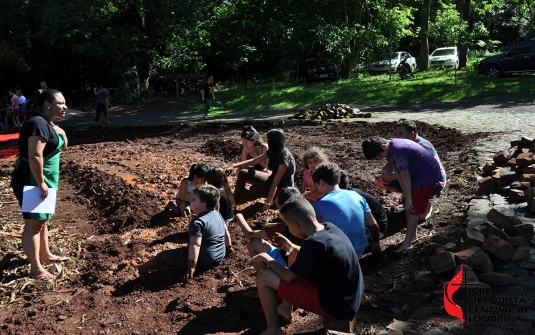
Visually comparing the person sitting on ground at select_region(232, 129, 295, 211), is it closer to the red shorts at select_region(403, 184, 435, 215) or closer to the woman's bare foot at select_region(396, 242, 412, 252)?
the red shorts at select_region(403, 184, 435, 215)

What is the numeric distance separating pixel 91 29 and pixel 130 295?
967 inches

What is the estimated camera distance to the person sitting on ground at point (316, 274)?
12.7 feet

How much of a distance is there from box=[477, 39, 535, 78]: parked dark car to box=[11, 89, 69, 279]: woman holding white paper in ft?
75.8

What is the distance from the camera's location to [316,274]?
3.96 m

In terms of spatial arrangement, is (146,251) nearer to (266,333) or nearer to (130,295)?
(130,295)

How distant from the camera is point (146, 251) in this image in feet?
21.3

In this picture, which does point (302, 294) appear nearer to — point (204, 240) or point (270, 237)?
point (270, 237)

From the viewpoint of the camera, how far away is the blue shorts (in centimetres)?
466

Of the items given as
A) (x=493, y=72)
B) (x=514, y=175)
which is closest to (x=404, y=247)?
(x=514, y=175)

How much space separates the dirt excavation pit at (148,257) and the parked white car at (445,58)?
880 inches

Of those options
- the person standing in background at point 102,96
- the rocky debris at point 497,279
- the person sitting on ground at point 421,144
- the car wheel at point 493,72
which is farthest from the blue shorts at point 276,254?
the car wheel at point 493,72

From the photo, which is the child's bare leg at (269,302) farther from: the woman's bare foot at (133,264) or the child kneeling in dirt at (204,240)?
the woman's bare foot at (133,264)

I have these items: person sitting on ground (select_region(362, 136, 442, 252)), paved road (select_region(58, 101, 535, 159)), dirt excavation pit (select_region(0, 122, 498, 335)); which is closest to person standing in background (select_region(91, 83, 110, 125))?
paved road (select_region(58, 101, 535, 159))

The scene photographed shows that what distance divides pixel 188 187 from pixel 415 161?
2.94m
